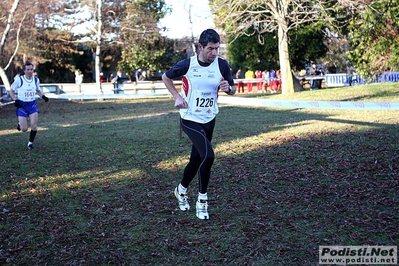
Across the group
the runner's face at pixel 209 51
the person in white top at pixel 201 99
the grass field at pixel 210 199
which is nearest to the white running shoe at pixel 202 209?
the person in white top at pixel 201 99

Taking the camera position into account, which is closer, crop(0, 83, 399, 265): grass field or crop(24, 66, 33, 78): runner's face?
crop(0, 83, 399, 265): grass field

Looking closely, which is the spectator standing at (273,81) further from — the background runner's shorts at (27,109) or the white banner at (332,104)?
the background runner's shorts at (27,109)

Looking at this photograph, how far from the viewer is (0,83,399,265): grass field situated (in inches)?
192

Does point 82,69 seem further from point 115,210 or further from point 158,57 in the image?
point 115,210

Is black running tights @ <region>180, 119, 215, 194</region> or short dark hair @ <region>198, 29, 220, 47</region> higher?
short dark hair @ <region>198, 29, 220, 47</region>

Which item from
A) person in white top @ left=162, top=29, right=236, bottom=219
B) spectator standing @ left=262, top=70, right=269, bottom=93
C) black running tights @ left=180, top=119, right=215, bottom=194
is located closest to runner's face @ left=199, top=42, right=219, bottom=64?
person in white top @ left=162, top=29, right=236, bottom=219

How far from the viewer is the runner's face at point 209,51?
565 cm

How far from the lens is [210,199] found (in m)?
6.79

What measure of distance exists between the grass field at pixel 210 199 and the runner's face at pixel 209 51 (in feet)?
6.13

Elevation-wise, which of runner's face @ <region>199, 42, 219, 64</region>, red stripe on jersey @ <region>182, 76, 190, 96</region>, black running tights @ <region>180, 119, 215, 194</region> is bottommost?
black running tights @ <region>180, 119, 215, 194</region>

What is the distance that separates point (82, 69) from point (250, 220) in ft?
168

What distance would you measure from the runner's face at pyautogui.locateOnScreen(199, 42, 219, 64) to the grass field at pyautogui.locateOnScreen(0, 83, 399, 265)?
187 cm

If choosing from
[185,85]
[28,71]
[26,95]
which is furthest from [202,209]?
[26,95]

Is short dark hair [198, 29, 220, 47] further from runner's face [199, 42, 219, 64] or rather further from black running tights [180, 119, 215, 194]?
black running tights [180, 119, 215, 194]
